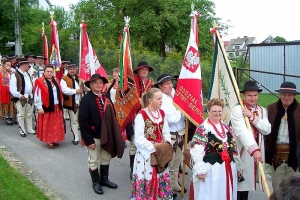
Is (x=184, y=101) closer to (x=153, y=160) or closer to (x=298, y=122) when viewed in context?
(x=153, y=160)

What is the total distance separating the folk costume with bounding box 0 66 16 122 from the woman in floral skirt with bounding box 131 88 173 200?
24.1 ft

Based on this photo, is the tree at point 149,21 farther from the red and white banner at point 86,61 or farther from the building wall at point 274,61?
the red and white banner at point 86,61

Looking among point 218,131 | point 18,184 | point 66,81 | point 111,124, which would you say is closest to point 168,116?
point 111,124

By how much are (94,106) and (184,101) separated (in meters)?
1.41

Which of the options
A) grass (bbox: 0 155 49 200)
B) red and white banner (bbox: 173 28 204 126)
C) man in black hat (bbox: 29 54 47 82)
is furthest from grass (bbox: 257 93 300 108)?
grass (bbox: 0 155 49 200)

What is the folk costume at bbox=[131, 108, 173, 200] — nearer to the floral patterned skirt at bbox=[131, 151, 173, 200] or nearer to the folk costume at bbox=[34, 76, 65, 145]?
the floral patterned skirt at bbox=[131, 151, 173, 200]

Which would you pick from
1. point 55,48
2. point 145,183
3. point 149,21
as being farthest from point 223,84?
point 149,21

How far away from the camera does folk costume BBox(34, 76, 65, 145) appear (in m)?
8.34

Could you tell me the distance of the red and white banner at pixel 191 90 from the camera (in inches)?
217

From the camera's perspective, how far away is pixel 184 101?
557 cm

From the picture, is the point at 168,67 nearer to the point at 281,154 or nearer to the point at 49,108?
the point at 49,108

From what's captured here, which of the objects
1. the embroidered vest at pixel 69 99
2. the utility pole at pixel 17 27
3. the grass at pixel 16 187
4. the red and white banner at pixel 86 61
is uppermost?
the utility pole at pixel 17 27

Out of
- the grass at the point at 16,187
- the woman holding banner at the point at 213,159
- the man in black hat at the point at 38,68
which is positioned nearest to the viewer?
the woman holding banner at the point at 213,159

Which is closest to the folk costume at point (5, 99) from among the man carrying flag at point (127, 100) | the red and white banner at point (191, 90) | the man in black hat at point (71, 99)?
the man in black hat at point (71, 99)
